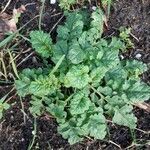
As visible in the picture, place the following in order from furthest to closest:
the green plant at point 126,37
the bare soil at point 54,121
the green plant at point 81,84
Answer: the green plant at point 126,37
the bare soil at point 54,121
the green plant at point 81,84

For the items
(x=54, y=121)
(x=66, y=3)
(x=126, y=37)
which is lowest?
(x=54, y=121)

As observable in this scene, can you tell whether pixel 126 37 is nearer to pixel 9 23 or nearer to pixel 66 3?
pixel 66 3

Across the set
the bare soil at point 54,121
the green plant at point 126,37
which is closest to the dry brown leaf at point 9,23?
the bare soil at point 54,121

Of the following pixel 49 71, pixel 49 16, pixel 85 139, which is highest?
pixel 49 16

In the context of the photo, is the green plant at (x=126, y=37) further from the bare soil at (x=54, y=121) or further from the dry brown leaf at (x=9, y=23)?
the dry brown leaf at (x=9, y=23)

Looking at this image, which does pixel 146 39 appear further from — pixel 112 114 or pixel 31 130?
pixel 31 130

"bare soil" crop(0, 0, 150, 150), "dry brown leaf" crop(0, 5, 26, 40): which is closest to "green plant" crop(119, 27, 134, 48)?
"bare soil" crop(0, 0, 150, 150)

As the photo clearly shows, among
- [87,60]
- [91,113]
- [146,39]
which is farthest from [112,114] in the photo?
[146,39]

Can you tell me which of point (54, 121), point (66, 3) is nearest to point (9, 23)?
point (66, 3)
